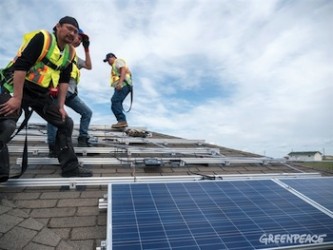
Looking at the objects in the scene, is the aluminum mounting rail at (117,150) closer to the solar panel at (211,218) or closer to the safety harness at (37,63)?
the safety harness at (37,63)

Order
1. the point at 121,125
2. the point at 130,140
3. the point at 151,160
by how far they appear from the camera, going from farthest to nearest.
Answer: the point at 121,125, the point at 130,140, the point at 151,160

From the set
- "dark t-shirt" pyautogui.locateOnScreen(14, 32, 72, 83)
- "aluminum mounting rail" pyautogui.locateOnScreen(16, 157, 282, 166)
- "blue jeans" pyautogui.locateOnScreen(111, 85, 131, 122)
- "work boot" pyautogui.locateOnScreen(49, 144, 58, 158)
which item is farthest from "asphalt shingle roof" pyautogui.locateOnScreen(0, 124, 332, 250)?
"blue jeans" pyautogui.locateOnScreen(111, 85, 131, 122)

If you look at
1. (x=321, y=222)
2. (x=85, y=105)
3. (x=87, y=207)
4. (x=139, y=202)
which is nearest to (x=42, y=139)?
(x=85, y=105)

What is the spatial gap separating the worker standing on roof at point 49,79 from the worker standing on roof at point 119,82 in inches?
151

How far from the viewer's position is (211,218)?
311cm

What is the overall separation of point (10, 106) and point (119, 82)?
15.9 feet

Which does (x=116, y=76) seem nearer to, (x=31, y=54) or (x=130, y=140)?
(x=130, y=140)

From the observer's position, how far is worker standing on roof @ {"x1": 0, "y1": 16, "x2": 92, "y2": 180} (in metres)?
3.74

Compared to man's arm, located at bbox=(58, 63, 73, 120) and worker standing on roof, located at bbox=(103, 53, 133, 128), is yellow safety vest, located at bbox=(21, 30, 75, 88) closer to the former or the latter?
man's arm, located at bbox=(58, 63, 73, 120)

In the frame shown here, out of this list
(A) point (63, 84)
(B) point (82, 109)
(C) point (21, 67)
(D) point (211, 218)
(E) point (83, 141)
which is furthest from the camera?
(E) point (83, 141)

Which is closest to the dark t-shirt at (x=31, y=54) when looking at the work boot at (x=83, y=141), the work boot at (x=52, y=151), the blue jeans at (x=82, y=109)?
the work boot at (x=52, y=151)

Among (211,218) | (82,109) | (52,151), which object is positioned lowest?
(211,218)

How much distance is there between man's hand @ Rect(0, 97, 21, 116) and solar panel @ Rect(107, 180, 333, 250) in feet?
5.42

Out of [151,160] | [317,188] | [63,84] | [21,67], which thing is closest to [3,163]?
[21,67]
